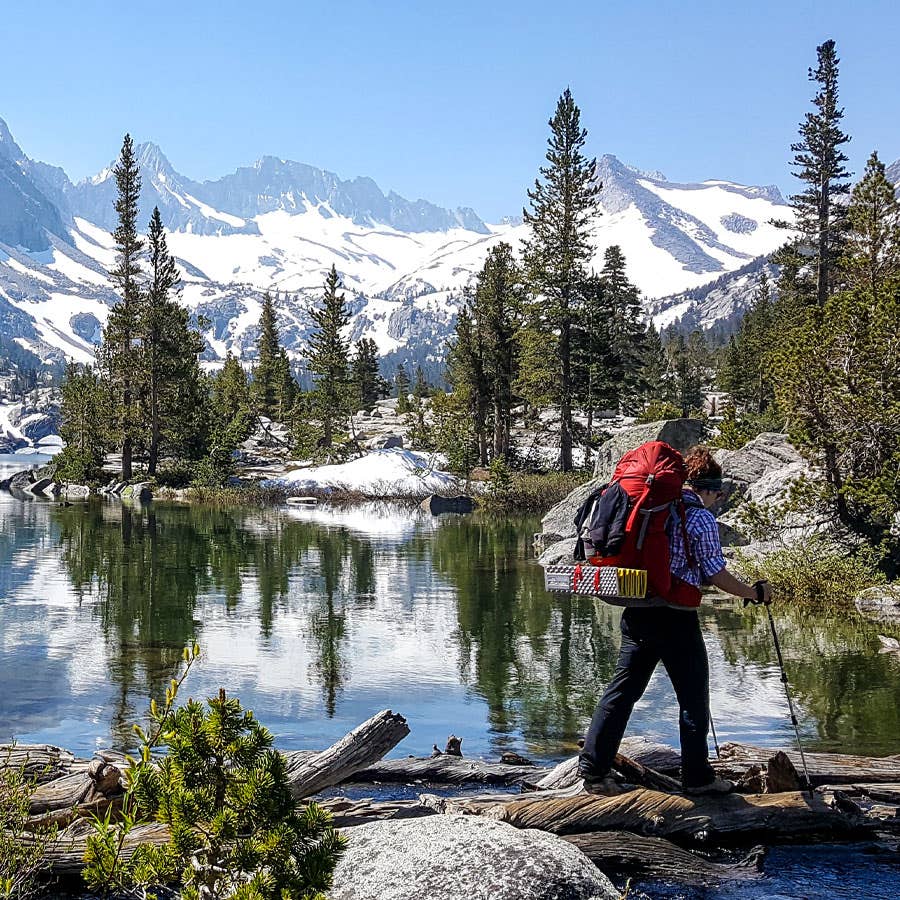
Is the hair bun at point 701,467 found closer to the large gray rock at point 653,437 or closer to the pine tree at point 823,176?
the large gray rock at point 653,437

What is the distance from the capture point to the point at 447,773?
293 inches

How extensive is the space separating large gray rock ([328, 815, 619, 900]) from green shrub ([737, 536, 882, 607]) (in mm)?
12157

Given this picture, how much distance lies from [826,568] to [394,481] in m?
28.9

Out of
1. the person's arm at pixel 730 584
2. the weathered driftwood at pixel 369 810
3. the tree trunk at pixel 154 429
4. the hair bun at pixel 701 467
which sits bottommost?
the weathered driftwood at pixel 369 810

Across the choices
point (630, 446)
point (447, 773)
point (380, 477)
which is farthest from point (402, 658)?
point (380, 477)

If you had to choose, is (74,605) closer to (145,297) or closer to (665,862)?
(665,862)

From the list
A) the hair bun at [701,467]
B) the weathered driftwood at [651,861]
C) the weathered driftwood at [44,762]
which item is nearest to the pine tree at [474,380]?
the weathered driftwood at [44,762]

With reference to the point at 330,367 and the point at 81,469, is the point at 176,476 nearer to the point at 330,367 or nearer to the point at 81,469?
the point at 81,469

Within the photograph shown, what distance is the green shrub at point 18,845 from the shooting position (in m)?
4.31

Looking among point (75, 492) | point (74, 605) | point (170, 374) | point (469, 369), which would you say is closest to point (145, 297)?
point (170, 374)

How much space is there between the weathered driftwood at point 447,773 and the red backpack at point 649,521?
7.02 feet

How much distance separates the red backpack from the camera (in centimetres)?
609

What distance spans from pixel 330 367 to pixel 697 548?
5462cm

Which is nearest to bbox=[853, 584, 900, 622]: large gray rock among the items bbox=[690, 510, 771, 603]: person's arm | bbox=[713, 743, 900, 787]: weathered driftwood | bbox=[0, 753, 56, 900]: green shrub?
bbox=[713, 743, 900, 787]: weathered driftwood
